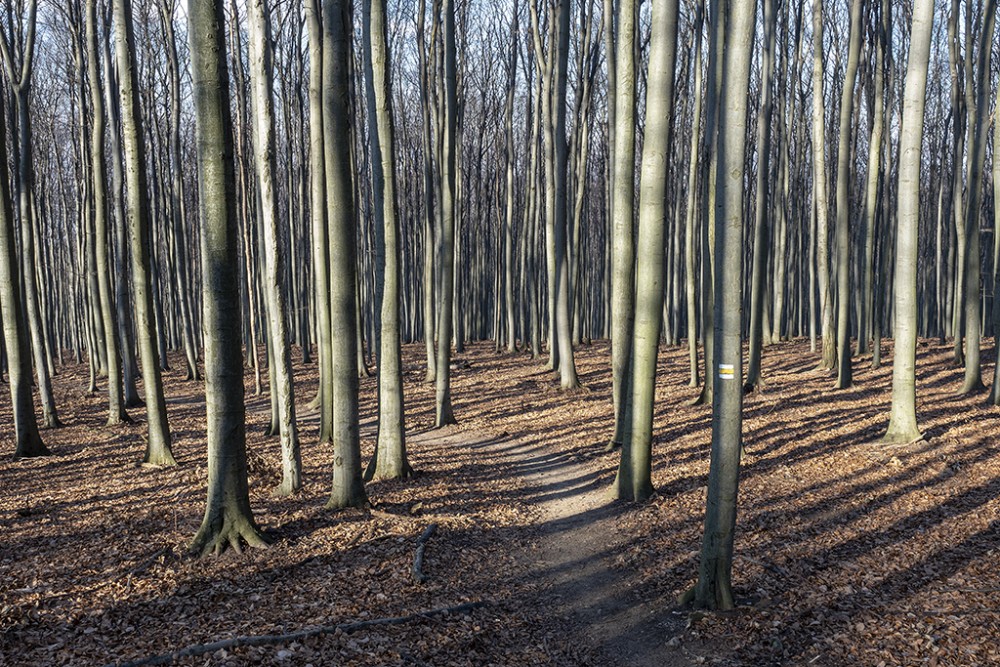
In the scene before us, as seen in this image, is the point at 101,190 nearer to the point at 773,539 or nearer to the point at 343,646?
the point at 343,646

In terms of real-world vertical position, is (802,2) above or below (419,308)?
above

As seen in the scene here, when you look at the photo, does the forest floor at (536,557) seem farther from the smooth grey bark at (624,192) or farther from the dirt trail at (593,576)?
the smooth grey bark at (624,192)

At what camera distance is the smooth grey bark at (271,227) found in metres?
7.79

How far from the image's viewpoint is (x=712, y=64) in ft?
32.8

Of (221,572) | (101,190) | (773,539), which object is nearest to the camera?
(221,572)

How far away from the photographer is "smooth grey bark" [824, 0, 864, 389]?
14.2m

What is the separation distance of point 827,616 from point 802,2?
19101mm

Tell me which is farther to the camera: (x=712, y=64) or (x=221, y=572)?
(x=712, y=64)

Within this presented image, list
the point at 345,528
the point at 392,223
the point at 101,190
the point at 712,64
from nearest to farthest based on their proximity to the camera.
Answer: the point at 345,528 < the point at 392,223 < the point at 712,64 < the point at 101,190

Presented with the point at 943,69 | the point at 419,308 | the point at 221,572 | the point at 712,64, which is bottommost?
the point at 419,308

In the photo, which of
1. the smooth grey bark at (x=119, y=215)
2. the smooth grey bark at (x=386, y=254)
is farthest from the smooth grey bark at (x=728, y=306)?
the smooth grey bark at (x=119, y=215)

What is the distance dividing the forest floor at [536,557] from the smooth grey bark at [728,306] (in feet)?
1.81

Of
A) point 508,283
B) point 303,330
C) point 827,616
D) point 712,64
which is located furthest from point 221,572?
point 508,283

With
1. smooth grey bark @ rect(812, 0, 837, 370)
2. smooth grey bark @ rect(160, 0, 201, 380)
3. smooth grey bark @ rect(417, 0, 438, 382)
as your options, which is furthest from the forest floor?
smooth grey bark @ rect(160, 0, 201, 380)
